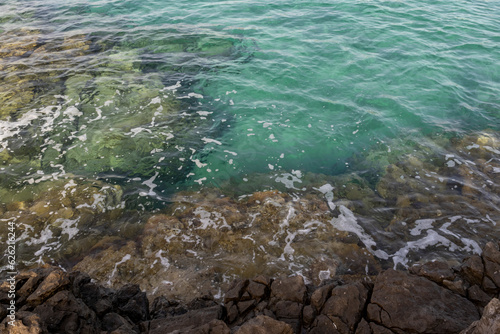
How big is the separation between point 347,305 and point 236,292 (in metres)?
2.19

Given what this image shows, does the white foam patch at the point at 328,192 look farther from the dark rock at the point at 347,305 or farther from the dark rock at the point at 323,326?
the dark rock at the point at 323,326

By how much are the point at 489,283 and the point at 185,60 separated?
15.8 metres

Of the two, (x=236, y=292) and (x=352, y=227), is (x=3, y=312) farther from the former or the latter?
(x=352, y=227)

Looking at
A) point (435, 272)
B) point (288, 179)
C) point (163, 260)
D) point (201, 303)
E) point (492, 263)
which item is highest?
point (492, 263)

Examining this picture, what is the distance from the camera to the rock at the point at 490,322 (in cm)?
400

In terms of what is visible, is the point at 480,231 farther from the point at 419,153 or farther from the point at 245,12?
the point at 245,12

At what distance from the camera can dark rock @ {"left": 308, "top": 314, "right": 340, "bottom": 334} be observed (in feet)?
17.8

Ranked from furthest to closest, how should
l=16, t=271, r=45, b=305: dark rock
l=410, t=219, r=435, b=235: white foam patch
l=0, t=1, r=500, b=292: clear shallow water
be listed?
1. l=0, t=1, r=500, b=292: clear shallow water
2. l=410, t=219, r=435, b=235: white foam patch
3. l=16, t=271, r=45, b=305: dark rock

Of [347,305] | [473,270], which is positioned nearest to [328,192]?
[473,270]

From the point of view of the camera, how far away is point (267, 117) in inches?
512

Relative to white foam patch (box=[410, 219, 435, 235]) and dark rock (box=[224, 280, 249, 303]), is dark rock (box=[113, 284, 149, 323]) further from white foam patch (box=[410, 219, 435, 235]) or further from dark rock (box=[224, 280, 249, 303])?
white foam patch (box=[410, 219, 435, 235])

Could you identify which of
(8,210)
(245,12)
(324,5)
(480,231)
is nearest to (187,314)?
(8,210)

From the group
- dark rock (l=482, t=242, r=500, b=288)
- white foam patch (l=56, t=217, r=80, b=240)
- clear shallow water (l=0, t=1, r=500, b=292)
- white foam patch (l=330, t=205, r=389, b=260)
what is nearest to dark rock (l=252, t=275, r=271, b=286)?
clear shallow water (l=0, t=1, r=500, b=292)

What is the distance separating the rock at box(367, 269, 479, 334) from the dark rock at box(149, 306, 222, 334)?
9.81 feet
